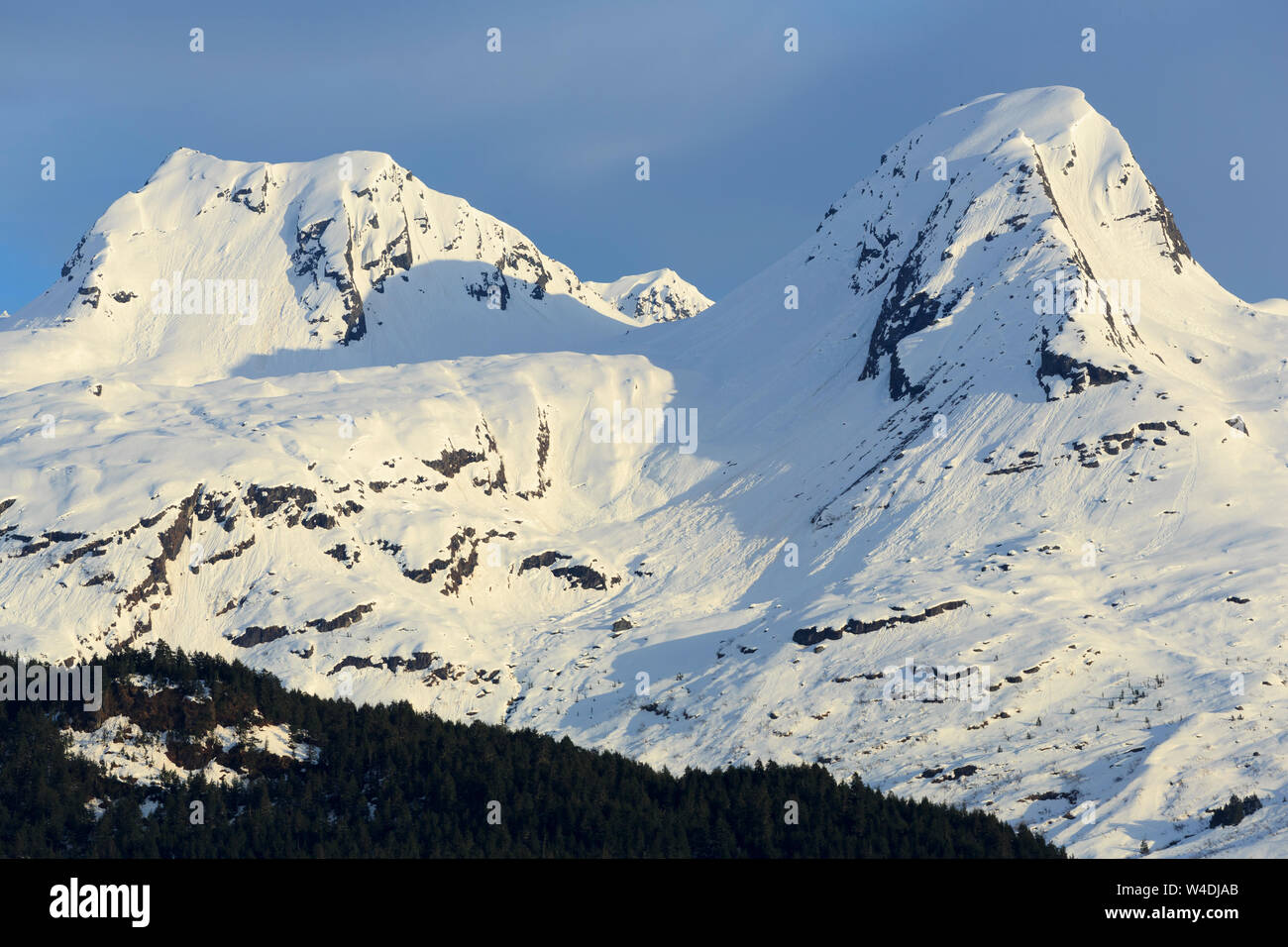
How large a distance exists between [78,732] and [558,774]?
42310 millimetres

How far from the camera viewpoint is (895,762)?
189 meters
